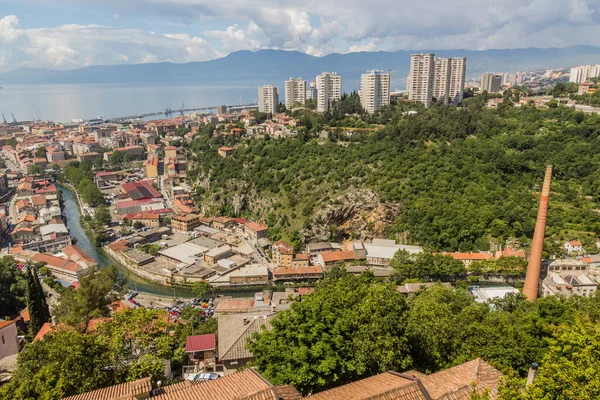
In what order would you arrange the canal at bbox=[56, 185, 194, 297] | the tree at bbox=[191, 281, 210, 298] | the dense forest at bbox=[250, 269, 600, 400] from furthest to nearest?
the canal at bbox=[56, 185, 194, 297] < the tree at bbox=[191, 281, 210, 298] < the dense forest at bbox=[250, 269, 600, 400]

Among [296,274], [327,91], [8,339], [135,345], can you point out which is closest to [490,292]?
[296,274]

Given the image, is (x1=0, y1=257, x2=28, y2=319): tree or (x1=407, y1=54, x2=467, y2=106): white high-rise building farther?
(x1=407, y1=54, x2=467, y2=106): white high-rise building

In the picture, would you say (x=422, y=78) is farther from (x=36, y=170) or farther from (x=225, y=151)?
(x=36, y=170)

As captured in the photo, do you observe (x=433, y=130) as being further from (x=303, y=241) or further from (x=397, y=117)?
(x=303, y=241)

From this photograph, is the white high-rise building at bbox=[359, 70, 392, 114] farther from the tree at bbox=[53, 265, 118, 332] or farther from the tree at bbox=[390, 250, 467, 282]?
the tree at bbox=[53, 265, 118, 332]

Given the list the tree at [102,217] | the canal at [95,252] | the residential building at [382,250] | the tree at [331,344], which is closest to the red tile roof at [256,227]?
the canal at [95,252]

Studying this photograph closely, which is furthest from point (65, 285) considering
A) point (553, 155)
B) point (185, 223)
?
point (553, 155)

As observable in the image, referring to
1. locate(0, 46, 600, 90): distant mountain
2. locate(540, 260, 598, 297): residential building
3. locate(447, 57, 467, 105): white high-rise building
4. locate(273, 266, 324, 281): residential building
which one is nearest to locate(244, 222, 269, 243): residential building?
locate(273, 266, 324, 281): residential building
